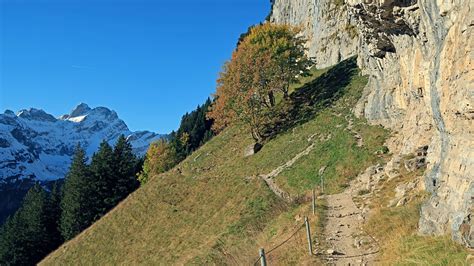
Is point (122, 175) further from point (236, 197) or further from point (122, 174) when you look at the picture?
point (236, 197)

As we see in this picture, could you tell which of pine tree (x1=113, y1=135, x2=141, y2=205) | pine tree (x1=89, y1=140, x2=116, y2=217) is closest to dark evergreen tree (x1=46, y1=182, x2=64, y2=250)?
pine tree (x1=89, y1=140, x2=116, y2=217)

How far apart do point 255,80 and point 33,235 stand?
143 ft

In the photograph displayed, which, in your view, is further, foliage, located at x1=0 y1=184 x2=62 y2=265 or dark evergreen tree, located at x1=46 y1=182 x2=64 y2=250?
dark evergreen tree, located at x1=46 y1=182 x2=64 y2=250

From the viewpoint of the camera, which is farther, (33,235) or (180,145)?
(180,145)

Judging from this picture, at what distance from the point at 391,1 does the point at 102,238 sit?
3610 cm

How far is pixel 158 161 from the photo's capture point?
71812 mm

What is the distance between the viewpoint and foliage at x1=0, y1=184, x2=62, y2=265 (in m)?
61.8

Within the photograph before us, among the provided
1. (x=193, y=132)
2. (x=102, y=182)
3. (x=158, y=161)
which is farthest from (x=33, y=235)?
(x=193, y=132)

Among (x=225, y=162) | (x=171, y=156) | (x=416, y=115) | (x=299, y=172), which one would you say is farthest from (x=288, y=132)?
(x=171, y=156)

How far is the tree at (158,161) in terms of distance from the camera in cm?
7083

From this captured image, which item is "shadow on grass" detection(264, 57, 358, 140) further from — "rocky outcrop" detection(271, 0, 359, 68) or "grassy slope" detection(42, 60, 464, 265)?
"rocky outcrop" detection(271, 0, 359, 68)

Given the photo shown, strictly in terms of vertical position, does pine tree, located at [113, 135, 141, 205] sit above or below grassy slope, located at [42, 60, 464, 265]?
above

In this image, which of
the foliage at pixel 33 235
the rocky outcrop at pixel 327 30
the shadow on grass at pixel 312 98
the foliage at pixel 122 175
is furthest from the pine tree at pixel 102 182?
the rocky outcrop at pixel 327 30

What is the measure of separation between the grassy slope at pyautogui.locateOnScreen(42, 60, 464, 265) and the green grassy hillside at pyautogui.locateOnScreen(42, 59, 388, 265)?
12cm
